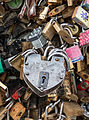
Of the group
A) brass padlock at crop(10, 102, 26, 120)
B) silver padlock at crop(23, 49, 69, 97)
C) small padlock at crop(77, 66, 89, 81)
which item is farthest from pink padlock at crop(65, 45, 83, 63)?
brass padlock at crop(10, 102, 26, 120)

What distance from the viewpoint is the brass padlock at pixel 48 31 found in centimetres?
212

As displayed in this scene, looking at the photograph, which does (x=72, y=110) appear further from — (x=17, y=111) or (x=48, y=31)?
(x=48, y=31)

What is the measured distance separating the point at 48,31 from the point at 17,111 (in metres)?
0.91

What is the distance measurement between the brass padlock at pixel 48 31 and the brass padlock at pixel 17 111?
2.58 ft

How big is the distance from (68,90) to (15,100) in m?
0.61

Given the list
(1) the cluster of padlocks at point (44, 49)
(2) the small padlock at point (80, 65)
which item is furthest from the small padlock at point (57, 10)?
(2) the small padlock at point (80, 65)

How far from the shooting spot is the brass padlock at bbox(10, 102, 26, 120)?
2.26 metres

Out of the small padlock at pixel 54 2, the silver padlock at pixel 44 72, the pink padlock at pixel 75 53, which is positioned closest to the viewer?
the silver padlock at pixel 44 72

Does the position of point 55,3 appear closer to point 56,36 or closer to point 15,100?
point 56,36

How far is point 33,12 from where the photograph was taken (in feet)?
7.52

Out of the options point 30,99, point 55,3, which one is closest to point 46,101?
point 30,99

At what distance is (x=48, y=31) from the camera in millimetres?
2131

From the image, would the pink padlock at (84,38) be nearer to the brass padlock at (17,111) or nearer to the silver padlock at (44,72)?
the silver padlock at (44,72)

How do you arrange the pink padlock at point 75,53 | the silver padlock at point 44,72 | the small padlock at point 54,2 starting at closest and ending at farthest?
the silver padlock at point 44,72 → the pink padlock at point 75,53 → the small padlock at point 54,2
